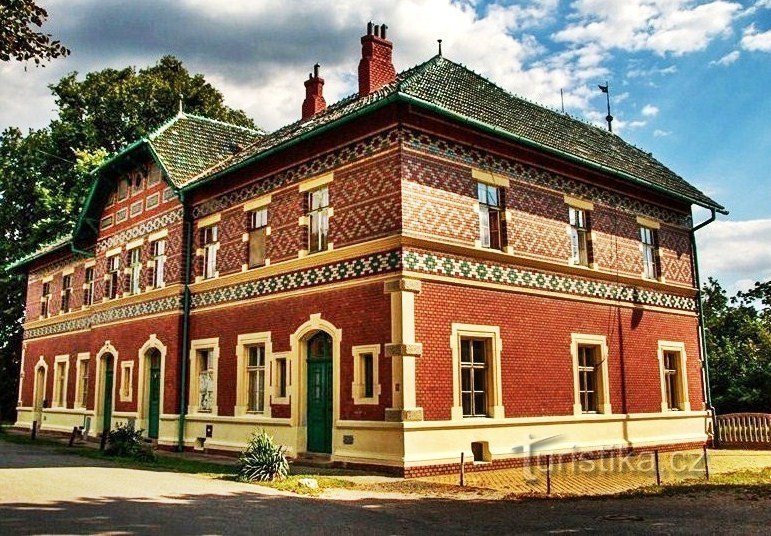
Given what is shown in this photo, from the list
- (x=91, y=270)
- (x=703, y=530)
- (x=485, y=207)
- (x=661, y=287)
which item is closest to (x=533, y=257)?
(x=485, y=207)

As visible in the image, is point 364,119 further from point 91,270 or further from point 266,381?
point 91,270

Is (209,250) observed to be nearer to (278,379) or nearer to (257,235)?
(257,235)

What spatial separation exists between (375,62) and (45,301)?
69.7 feet

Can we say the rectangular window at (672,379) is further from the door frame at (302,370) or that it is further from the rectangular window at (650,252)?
the door frame at (302,370)

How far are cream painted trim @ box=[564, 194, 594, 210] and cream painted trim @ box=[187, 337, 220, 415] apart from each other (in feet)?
34.0

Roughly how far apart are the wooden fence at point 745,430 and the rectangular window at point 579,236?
751 cm

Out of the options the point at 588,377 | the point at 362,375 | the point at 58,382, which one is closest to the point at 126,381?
the point at 58,382

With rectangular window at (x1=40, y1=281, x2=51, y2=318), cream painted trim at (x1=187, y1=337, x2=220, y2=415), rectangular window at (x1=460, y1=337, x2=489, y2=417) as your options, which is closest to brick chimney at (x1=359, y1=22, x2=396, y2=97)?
rectangular window at (x1=460, y1=337, x2=489, y2=417)

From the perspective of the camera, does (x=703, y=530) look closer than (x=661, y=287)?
Answer: Yes

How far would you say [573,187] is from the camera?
18.6 meters

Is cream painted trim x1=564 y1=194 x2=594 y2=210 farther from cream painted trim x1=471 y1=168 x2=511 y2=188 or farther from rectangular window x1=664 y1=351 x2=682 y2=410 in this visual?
rectangular window x1=664 y1=351 x2=682 y2=410

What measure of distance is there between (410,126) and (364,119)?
126 centimetres

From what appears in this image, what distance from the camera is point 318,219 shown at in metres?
16.8

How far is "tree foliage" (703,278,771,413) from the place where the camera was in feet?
75.1
